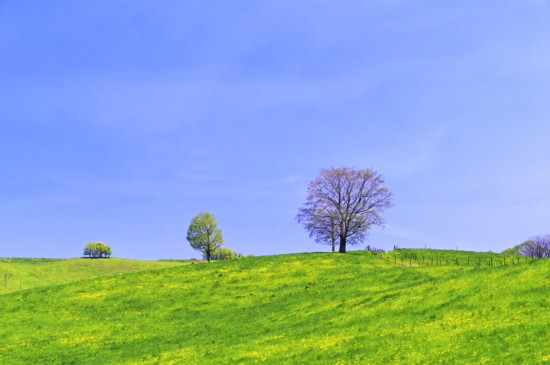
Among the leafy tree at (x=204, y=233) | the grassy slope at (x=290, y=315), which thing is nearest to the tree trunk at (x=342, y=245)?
the grassy slope at (x=290, y=315)

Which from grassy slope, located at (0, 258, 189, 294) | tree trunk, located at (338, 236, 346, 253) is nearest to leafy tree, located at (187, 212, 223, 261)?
grassy slope, located at (0, 258, 189, 294)

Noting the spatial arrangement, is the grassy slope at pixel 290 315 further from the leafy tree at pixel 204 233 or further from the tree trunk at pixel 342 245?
the leafy tree at pixel 204 233

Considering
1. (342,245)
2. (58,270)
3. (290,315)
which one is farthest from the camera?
(58,270)

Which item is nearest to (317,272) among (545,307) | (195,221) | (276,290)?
(276,290)

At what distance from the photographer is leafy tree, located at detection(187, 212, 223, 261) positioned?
136 meters

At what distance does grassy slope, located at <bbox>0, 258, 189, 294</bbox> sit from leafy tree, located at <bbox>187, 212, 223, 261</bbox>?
12222 mm

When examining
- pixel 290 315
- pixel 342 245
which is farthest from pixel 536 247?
pixel 290 315

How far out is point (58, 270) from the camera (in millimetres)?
130750

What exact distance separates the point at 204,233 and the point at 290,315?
3548 inches

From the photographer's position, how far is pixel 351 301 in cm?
4938

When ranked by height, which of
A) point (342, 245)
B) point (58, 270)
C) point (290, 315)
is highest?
point (342, 245)

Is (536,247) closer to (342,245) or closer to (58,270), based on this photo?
(342,245)

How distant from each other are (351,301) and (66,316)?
34142 mm

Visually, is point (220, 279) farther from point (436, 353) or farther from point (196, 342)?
point (436, 353)
